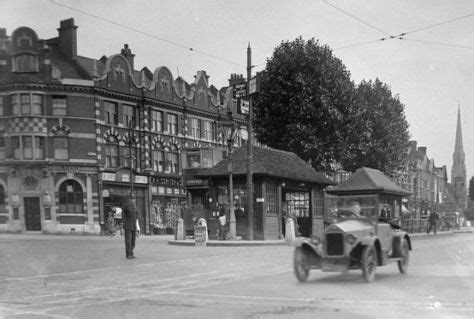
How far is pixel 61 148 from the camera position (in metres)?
10.1

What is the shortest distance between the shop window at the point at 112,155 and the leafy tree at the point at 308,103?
1026 cm

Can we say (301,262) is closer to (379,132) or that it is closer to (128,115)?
(379,132)

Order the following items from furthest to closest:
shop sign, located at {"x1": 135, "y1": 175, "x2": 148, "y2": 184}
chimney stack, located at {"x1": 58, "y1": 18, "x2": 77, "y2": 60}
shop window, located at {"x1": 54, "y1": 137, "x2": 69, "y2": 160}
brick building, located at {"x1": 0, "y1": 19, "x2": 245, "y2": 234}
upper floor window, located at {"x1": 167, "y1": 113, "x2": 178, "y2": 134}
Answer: upper floor window, located at {"x1": 167, "y1": 113, "x2": 178, "y2": 134}, shop sign, located at {"x1": 135, "y1": 175, "x2": 148, "y2": 184}, shop window, located at {"x1": 54, "y1": 137, "x2": 69, "y2": 160}, chimney stack, located at {"x1": 58, "y1": 18, "x2": 77, "y2": 60}, brick building, located at {"x1": 0, "y1": 19, "x2": 245, "y2": 234}

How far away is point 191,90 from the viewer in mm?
54594

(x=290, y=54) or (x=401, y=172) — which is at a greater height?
(x=290, y=54)

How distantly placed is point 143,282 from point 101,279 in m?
0.97

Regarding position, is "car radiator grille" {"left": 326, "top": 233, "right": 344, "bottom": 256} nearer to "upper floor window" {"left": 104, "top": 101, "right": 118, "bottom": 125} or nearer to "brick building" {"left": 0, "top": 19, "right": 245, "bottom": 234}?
"brick building" {"left": 0, "top": 19, "right": 245, "bottom": 234}

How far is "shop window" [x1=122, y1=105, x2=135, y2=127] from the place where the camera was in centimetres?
4566

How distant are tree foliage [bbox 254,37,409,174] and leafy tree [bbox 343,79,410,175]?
0.30ft

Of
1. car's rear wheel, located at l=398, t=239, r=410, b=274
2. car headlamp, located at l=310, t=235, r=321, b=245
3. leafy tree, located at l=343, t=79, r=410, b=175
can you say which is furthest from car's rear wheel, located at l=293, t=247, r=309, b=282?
leafy tree, located at l=343, t=79, r=410, b=175

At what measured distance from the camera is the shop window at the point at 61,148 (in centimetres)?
934

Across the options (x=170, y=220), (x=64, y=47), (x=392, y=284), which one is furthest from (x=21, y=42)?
(x=170, y=220)

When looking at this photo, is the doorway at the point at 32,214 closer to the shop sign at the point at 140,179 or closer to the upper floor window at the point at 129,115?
the upper floor window at the point at 129,115

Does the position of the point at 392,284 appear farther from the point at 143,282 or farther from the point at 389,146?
the point at 389,146
